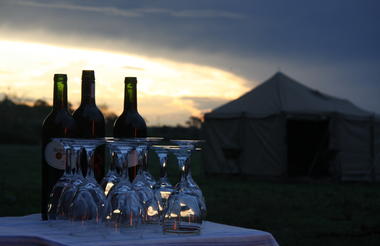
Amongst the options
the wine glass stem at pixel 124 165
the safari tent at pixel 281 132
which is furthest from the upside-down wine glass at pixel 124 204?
the safari tent at pixel 281 132

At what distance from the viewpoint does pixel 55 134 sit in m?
2.92

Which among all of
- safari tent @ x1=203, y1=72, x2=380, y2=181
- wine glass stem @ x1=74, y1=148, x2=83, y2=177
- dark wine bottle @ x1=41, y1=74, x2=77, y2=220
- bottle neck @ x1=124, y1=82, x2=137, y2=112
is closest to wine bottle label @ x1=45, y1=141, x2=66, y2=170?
dark wine bottle @ x1=41, y1=74, x2=77, y2=220

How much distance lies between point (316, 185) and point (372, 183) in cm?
266

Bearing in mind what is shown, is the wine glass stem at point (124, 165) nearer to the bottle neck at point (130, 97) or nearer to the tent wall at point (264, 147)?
the bottle neck at point (130, 97)

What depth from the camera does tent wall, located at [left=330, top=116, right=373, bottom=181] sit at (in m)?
21.4

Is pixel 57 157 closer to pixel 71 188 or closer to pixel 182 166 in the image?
pixel 71 188

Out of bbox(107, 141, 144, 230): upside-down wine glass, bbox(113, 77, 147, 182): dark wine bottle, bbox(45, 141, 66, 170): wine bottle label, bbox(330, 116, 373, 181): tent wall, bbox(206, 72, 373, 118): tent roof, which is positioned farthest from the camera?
bbox(330, 116, 373, 181): tent wall

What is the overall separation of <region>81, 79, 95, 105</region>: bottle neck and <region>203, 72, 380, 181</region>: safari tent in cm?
1800

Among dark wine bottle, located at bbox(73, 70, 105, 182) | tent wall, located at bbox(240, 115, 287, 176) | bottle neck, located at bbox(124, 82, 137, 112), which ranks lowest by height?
tent wall, located at bbox(240, 115, 287, 176)

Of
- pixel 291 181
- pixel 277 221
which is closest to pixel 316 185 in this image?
pixel 291 181

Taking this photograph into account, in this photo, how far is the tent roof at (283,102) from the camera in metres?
21.0

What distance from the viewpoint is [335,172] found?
21797mm

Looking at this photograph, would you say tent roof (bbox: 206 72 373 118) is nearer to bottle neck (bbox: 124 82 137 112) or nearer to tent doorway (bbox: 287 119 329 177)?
tent doorway (bbox: 287 119 329 177)

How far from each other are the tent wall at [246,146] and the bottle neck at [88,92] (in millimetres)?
18183
